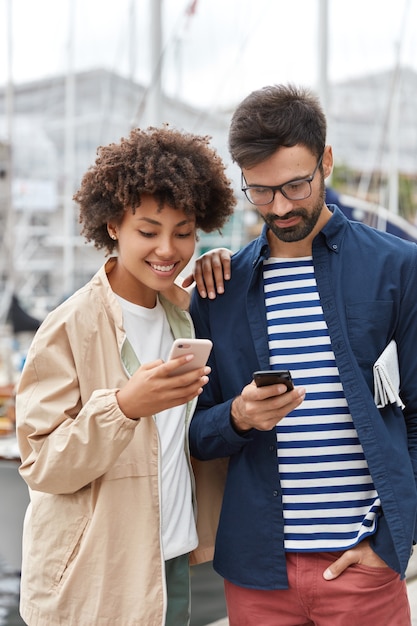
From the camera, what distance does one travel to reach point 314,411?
197cm

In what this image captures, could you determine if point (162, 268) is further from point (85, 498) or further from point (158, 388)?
point (85, 498)

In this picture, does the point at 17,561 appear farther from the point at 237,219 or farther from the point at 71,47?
the point at 71,47

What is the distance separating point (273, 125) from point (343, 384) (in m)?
0.61

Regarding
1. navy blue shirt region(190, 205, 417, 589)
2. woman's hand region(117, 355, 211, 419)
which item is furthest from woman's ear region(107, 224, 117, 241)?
woman's hand region(117, 355, 211, 419)

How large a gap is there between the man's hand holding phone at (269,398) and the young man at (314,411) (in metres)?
0.08

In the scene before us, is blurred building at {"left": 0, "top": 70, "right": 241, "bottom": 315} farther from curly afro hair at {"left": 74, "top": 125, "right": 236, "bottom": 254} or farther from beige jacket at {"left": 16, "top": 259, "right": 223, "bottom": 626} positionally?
beige jacket at {"left": 16, "top": 259, "right": 223, "bottom": 626}

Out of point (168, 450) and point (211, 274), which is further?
point (211, 274)

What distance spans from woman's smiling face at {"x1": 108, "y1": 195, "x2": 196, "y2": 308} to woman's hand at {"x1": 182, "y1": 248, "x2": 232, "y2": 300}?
130 millimetres

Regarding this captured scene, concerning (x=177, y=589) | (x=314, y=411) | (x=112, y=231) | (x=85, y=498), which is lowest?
(x=177, y=589)

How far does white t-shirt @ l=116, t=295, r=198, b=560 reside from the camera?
197 cm

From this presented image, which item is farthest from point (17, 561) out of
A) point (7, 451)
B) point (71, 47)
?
point (71, 47)

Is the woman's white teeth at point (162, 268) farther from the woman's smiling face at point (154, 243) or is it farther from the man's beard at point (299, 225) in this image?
the man's beard at point (299, 225)

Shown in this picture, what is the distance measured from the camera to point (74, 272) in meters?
12.4

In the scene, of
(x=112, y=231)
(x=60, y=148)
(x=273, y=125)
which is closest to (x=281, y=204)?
(x=273, y=125)
